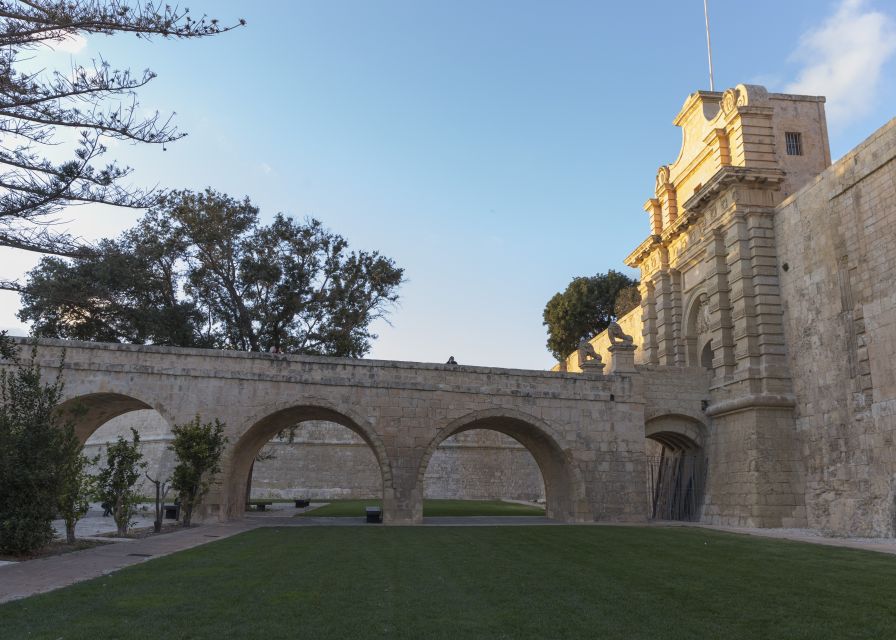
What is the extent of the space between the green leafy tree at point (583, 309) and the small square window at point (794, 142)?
73.9 feet

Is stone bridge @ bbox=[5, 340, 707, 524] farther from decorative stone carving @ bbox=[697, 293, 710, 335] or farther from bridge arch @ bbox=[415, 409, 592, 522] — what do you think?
decorative stone carving @ bbox=[697, 293, 710, 335]

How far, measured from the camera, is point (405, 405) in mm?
18906

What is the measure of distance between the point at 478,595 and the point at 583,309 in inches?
1549

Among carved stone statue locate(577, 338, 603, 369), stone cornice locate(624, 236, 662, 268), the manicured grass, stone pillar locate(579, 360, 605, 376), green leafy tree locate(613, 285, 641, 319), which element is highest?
green leafy tree locate(613, 285, 641, 319)

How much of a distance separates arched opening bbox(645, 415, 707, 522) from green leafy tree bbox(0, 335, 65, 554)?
648 inches

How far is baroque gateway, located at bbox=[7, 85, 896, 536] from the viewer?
16.2m

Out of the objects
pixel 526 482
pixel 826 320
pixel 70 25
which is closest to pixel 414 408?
pixel 826 320

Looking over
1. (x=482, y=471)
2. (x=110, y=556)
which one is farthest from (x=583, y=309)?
(x=110, y=556)

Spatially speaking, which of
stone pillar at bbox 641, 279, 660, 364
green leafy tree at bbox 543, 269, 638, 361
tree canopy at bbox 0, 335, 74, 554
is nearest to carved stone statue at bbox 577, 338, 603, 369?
stone pillar at bbox 641, 279, 660, 364

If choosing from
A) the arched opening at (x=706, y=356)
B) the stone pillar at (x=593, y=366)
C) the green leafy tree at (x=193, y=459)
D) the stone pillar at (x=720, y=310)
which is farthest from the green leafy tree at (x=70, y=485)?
the arched opening at (x=706, y=356)

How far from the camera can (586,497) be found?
63.8ft

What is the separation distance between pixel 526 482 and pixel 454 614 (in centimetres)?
3308

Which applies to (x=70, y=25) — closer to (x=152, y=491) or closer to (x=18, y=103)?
(x=18, y=103)

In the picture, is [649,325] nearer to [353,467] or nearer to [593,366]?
[593,366]
